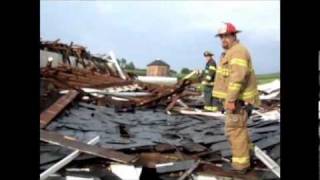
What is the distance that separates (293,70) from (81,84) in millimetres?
9480

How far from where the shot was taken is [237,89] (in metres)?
4.05

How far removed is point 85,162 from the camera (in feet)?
14.3

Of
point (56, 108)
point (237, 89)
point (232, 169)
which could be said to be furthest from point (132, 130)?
point (237, 89)

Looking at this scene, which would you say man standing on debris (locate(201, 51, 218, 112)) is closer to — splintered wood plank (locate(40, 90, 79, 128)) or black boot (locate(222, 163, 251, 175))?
splintered wood plank (locate(40, 90, 79, 128))

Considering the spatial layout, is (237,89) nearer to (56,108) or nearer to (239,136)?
(239,136)

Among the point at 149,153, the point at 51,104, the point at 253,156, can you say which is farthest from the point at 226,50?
the point at 51,104

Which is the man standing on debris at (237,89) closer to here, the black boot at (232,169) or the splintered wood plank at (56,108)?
the black boot at (232,169)

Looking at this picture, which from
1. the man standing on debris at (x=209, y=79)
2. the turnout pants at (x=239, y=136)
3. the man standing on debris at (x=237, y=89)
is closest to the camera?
the man standing on debris at (x=237, y=89)

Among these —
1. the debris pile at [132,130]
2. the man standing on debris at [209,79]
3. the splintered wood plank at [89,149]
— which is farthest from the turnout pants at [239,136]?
the man standing on debris at [209,79]

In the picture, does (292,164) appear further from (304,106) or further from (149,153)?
(149,153)

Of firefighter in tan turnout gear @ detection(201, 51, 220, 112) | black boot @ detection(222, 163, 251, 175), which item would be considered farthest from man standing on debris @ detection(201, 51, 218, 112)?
black boot @ detection(222, 163, 251, 175)

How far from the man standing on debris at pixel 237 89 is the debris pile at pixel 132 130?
Result: 25cm

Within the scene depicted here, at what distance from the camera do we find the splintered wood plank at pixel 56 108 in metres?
6.29

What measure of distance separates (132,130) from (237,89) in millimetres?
2997
